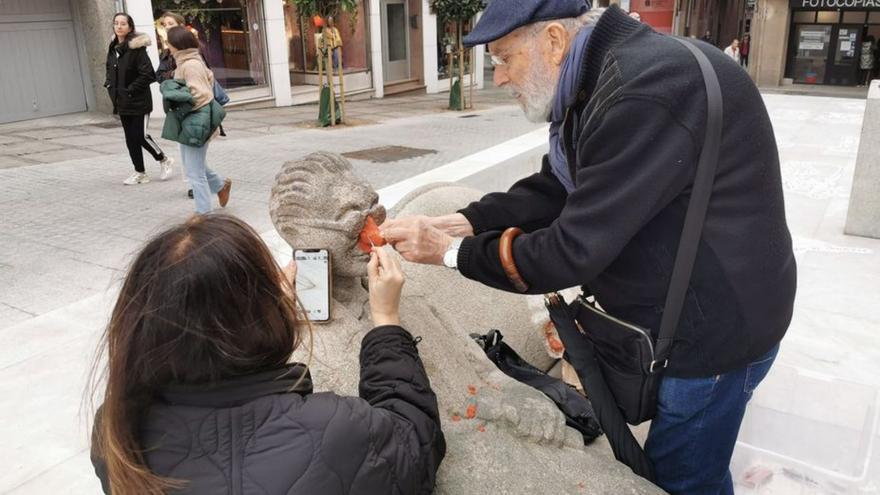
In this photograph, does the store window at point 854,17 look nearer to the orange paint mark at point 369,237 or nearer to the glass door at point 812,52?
the glass door at point 812,52

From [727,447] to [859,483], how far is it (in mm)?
1215

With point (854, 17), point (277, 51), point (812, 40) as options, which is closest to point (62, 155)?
point (277, 51)

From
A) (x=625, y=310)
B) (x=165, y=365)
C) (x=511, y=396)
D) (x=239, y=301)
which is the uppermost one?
(x=239, y=301)

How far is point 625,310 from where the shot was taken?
1915 millimetres

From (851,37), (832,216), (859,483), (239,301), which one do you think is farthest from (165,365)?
(851,37)

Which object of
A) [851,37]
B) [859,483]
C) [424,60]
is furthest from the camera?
[851,37]

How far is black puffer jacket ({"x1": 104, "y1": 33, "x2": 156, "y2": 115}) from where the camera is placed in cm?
779

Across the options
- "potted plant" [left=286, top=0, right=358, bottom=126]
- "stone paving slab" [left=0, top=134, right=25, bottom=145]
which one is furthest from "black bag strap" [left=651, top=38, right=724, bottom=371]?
"stone paving slab" [left=0, top=134, right=25, bottom=145]

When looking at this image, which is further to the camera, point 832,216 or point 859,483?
point 832,216

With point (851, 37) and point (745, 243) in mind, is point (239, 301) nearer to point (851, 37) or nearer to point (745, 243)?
point (745, 243)

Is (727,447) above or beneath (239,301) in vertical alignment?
beneath

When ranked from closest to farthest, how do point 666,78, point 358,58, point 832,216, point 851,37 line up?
point 666,78, point 832,216, point 358,58, point 851,37

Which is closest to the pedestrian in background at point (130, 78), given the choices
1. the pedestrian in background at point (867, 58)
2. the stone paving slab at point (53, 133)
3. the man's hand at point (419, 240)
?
the stone paving slab at point (53, 133)

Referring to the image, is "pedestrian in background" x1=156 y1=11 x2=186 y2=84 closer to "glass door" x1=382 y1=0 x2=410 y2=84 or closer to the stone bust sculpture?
the stone bust sculpture
